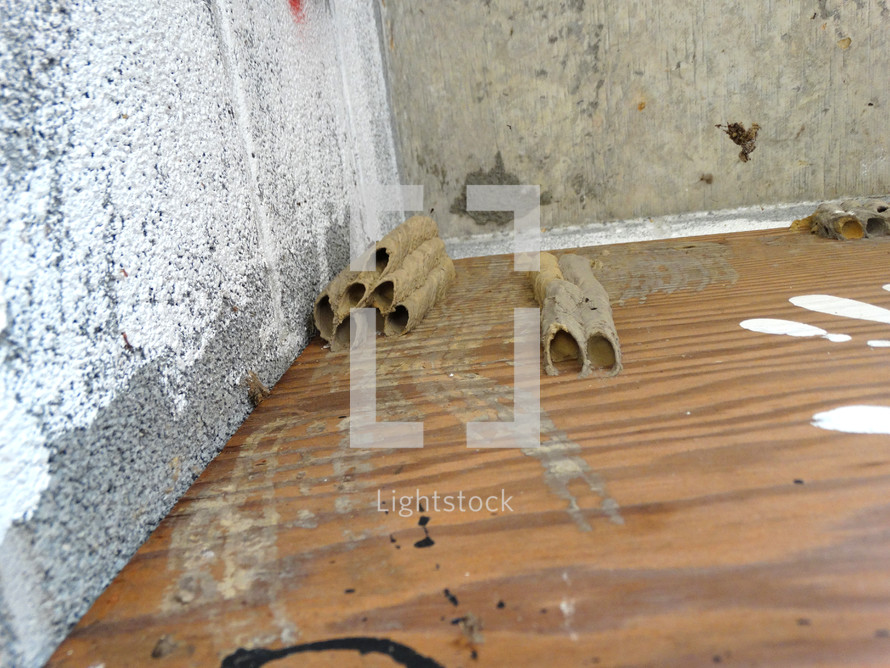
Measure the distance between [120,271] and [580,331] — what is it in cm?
129

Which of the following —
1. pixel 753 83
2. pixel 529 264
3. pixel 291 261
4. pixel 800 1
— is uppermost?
pixel 800 1

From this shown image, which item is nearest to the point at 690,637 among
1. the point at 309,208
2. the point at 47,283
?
the point at 47,283

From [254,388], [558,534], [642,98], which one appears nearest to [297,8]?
[254,388]

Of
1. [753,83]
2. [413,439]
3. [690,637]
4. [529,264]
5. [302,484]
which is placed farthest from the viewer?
[753,83]

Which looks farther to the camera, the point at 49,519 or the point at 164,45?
the point at 164,45

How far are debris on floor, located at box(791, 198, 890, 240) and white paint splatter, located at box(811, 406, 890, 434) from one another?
6.97 feet

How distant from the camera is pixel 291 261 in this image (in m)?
2.23

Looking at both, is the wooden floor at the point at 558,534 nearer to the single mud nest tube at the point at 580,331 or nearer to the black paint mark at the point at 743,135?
the single mud nest tube at the point at 580,331

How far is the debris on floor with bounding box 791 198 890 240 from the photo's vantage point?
2996 millimetres

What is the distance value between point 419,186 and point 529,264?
1224mm

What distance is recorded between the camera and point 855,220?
9.98ft

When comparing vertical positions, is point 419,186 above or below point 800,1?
below

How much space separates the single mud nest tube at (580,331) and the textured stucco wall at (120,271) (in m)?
0.96

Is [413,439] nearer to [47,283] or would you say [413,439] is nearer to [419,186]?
[47,283]
